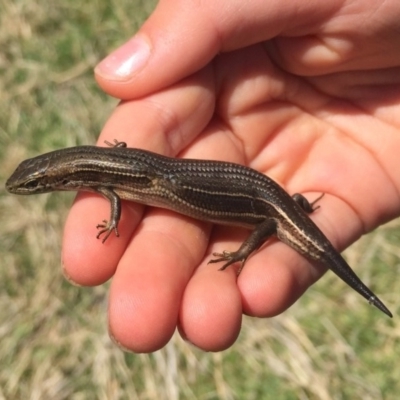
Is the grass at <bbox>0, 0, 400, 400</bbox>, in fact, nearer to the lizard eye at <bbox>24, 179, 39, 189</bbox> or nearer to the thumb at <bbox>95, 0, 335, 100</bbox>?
the lizard eye at <bbox>24, 179, 39, 189</bbox>

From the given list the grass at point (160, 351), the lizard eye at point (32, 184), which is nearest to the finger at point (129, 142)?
the lizard eye at point (32, 184)

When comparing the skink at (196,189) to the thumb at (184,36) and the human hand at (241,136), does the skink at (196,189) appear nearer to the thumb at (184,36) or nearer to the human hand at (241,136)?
the human hand at (241,136)

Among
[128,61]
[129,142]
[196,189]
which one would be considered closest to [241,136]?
[196,189]

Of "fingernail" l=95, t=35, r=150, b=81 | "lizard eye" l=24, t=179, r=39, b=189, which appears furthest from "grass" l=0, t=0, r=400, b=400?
"fingernail" l=95, t=35, r=150, b=81

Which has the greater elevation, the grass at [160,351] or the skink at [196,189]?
the skink at [196,189]

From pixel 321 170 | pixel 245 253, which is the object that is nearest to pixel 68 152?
pixel 245 253

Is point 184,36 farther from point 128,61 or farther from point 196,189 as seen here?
point 196,189
